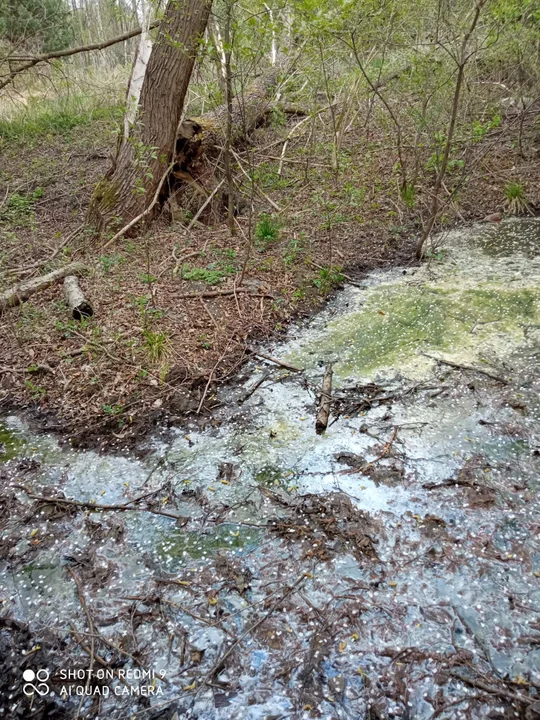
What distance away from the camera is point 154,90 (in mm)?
5074

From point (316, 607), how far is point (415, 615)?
398mm

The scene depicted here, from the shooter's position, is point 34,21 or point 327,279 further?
point 34,21

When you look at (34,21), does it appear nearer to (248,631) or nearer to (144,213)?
(144,213)

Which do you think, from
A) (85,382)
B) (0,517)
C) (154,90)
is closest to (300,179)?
(154,90)

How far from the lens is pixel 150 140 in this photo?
5.14 meters

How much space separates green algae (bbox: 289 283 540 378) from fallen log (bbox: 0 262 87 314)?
2309 millimetres

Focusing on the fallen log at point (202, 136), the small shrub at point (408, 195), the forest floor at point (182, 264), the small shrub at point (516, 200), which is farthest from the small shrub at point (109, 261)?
the small shrub at point (516, 200)

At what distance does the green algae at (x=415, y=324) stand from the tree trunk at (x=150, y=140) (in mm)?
2552

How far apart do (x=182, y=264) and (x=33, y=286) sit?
1.33 m

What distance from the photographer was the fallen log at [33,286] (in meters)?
4.16

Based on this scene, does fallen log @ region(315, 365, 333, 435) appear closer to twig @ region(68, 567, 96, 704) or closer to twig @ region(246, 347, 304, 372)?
twig @ region(246, 347, 304, 372)

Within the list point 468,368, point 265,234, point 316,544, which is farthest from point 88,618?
point 265,234

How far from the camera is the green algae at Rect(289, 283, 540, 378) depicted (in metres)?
3.68

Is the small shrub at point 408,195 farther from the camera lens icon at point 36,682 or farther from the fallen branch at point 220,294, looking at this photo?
the camera lens icon at point 36,682
